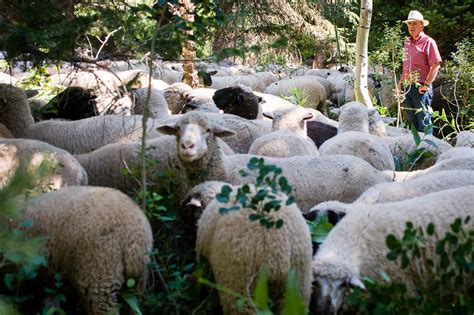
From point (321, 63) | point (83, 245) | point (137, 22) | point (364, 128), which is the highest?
point (137, 22)

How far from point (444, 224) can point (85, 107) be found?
5432 mm

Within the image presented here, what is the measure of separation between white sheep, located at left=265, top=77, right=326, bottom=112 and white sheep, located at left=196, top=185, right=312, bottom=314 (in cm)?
1123

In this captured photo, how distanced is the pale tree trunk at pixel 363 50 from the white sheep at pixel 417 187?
6038 millimetres

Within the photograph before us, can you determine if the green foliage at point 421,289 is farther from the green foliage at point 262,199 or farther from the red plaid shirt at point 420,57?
the red plaid shirt at point 420,57

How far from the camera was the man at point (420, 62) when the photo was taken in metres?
10.1

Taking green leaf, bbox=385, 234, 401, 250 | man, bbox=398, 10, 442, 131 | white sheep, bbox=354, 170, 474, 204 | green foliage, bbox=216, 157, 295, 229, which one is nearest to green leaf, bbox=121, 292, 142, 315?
green foliage, bbox=216, 157, 295, 229

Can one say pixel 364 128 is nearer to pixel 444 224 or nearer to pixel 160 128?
pixel 160 128

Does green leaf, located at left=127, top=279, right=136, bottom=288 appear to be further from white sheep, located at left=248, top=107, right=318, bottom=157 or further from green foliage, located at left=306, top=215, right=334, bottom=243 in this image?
white sheep, located at left=248, top=107, right=318, bottom=157

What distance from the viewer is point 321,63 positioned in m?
24.9

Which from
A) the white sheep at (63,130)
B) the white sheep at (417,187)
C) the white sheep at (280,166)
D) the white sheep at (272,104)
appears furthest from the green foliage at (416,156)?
the white sheep at (272,104)

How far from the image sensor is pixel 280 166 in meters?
5.59

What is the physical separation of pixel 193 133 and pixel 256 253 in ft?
5.83

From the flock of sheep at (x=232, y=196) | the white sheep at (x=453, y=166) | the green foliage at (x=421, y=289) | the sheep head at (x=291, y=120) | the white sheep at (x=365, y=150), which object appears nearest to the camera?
the green foliage at (x=421, y=289)

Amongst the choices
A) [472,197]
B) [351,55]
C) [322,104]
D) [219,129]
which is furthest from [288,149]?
[351,55]
